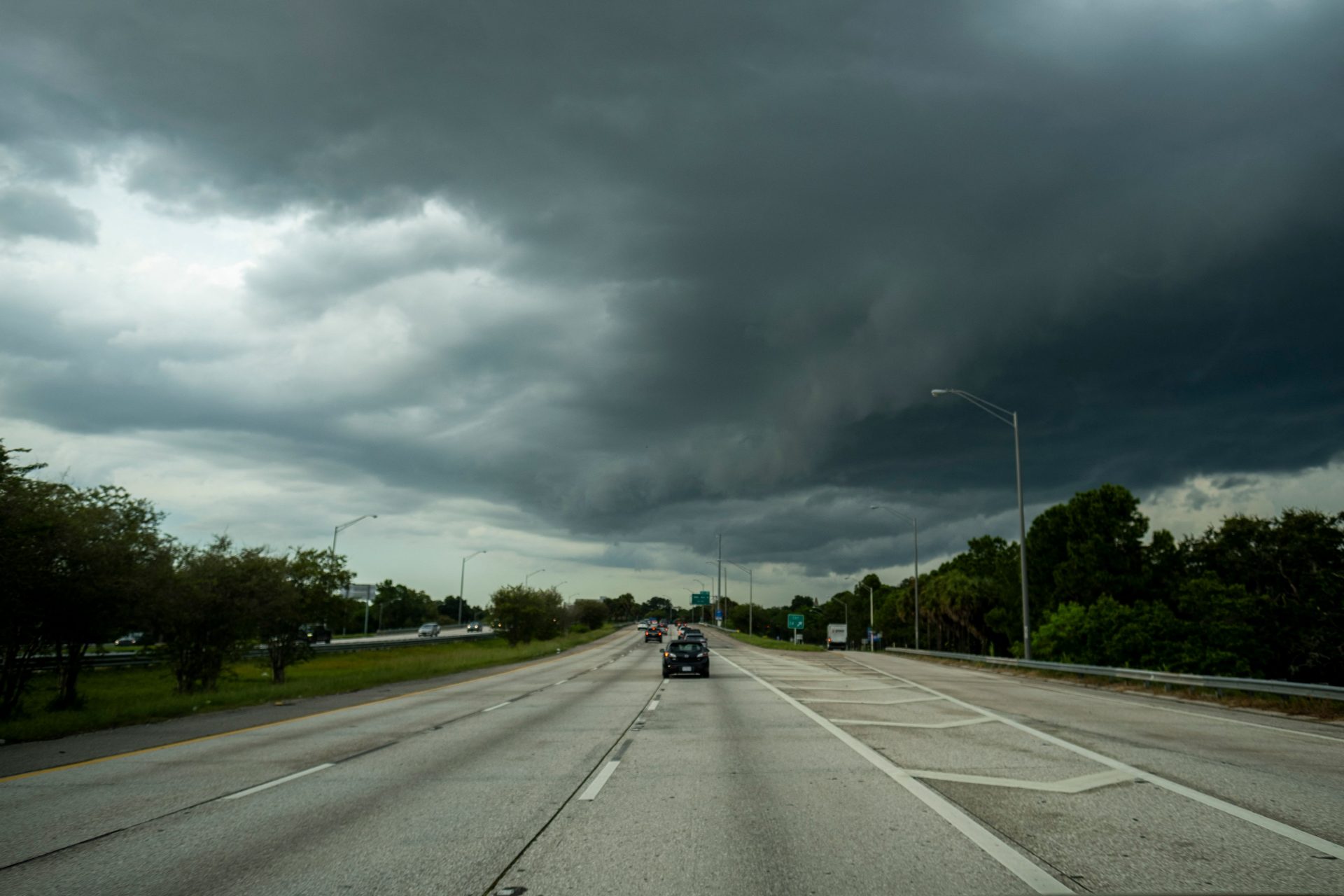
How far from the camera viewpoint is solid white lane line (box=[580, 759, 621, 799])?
917 centimetres

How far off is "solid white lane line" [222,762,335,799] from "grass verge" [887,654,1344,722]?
18042mm

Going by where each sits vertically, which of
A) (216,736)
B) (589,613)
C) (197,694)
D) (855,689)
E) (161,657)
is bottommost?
(589,613)

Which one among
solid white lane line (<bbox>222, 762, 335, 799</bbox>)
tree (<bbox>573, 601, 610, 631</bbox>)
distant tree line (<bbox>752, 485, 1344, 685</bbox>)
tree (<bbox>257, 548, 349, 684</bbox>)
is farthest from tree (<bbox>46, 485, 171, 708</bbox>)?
tree (<bbox>573, 601, 610, 631</bbox>)

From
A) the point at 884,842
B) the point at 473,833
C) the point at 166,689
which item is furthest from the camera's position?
the point at 166,689

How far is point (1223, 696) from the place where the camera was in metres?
22.6

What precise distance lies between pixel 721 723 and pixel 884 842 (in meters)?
10.1

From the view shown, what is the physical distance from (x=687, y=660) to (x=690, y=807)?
24970 millimetres

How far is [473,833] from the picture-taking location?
7.49 m

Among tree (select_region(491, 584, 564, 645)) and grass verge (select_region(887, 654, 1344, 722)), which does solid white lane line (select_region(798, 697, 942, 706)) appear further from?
tree (select_region(491, 584, 564, 645))

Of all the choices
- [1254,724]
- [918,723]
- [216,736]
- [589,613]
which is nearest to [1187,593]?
[1254,724]

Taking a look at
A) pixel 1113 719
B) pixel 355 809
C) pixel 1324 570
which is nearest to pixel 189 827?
pixel 355 809

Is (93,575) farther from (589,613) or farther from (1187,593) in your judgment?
(589,613)

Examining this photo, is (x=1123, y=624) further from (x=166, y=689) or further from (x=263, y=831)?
(x=263, y=831)

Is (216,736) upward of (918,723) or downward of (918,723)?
downward
